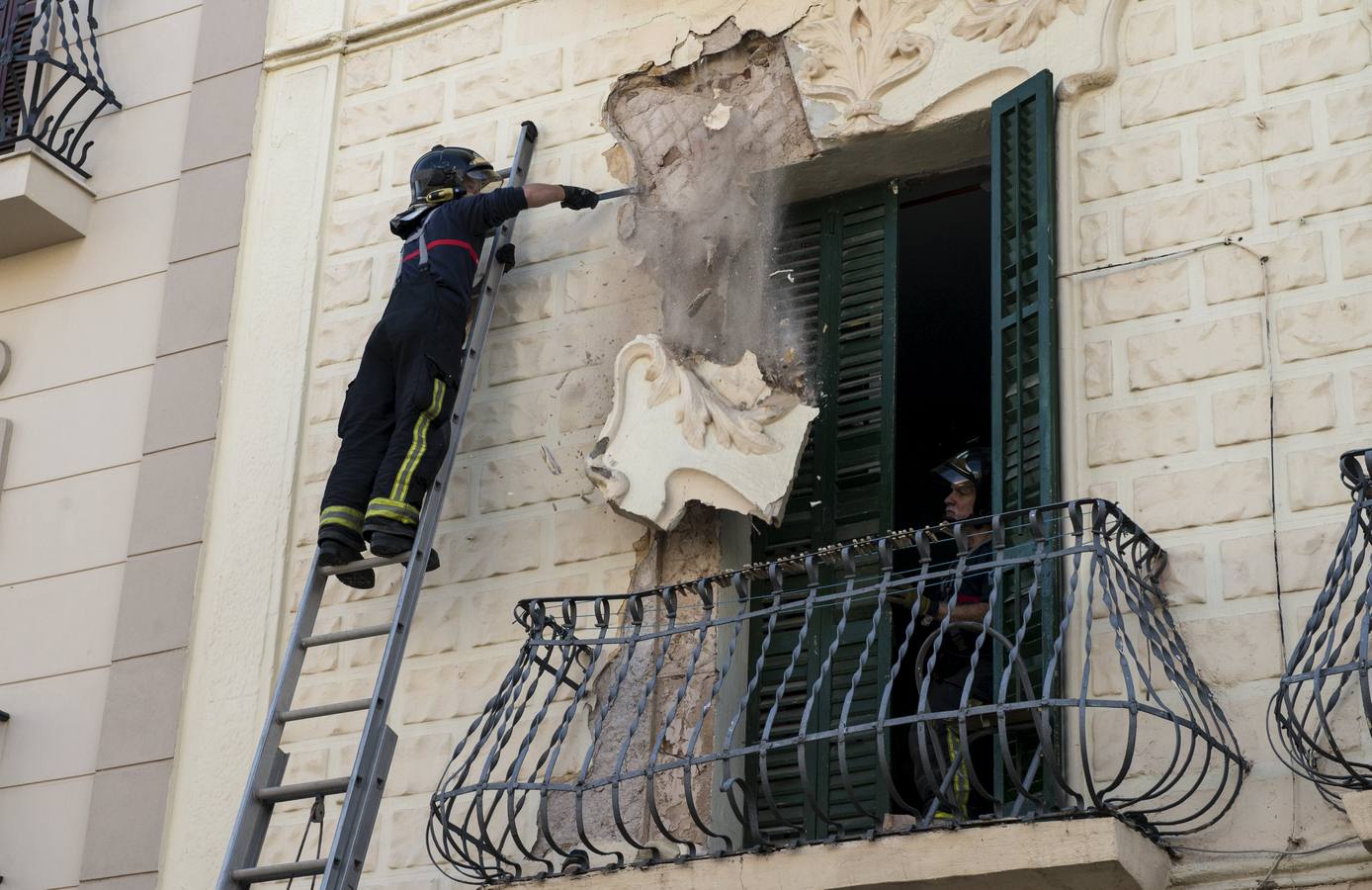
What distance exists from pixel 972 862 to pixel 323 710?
2.22m

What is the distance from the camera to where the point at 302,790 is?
686 centimetres

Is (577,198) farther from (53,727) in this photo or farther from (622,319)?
(53,727)

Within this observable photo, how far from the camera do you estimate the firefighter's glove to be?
7.79m

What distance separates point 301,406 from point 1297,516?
3587mm

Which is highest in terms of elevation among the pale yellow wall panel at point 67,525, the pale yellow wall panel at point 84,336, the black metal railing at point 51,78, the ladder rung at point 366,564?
the black metal railing at point 51,78

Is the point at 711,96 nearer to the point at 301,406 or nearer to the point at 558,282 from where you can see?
the point at 558,282

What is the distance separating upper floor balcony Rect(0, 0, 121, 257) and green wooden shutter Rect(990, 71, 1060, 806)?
381 cm

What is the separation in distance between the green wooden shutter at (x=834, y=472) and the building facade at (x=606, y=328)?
0.03 m

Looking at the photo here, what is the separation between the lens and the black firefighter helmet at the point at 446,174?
313 inches

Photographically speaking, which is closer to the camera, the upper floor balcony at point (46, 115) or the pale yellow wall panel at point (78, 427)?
the pale yellow wall panel at point (78, 427)

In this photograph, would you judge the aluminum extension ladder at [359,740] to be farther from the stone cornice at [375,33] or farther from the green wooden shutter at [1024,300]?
the green wooden shutter at [1024,300]

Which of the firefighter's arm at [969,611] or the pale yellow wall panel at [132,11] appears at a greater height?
the pale yellow wall panel at [132,11]

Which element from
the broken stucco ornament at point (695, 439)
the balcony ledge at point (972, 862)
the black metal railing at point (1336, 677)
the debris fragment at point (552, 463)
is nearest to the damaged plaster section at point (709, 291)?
the broken stucco ornament at point (695, 439)

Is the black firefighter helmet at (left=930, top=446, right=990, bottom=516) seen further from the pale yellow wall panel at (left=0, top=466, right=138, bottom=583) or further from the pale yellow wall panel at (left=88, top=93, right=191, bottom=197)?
the pale yellow wall panel at (left=88, top=93, right=191, bottom=197)
